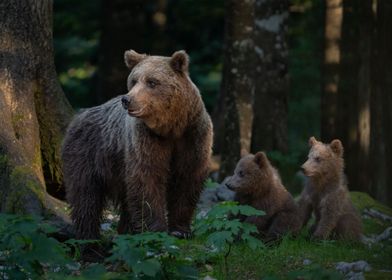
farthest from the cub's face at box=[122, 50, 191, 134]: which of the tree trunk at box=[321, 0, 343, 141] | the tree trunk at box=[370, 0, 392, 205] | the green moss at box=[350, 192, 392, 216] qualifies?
the tree trunk at box=[321, 0, 343, 141]

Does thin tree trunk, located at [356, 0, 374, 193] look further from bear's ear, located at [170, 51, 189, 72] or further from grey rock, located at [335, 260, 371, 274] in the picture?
grey rock, located at [335, 260, 371, 274]

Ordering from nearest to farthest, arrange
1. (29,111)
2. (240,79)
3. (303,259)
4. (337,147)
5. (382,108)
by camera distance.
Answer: (303,259) < (337,147) < (29,111) < (240,79) < (382,108)

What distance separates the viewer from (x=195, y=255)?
28.0ft

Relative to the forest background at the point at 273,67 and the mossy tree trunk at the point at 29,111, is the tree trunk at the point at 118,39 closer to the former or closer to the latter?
the forest background at the point at 273,67

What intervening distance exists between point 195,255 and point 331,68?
990cm

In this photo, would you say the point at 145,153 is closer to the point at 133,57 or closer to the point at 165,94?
the point at 165,94

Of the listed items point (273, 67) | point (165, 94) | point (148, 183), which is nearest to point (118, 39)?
point (273, 67)

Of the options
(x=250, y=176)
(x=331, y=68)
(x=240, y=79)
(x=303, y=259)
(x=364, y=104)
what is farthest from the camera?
(x=331, y=68)

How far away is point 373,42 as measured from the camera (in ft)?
56.6

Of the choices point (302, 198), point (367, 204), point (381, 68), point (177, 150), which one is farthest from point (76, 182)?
point (381, 68)

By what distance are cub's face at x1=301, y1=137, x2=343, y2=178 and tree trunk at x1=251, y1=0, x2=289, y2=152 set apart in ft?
15.4

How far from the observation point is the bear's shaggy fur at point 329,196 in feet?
33.6

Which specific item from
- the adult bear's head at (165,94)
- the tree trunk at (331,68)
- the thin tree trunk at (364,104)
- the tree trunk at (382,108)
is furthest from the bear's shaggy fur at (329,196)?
the tree trunk at (331,68)

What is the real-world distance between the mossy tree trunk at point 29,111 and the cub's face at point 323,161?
2.78 meters
